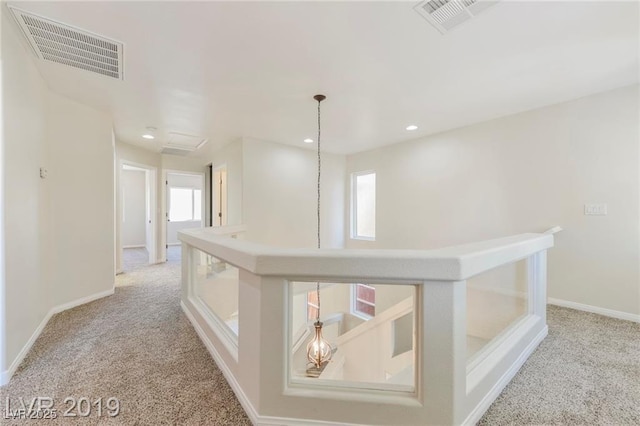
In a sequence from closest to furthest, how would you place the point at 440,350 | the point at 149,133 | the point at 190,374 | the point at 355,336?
the point at 440,350 → the point at 190,374 → the point at 355,336 → the point at 149,133

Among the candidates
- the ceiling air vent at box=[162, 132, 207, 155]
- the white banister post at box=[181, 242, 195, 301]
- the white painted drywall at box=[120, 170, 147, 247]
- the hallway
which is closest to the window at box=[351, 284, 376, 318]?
the hallway

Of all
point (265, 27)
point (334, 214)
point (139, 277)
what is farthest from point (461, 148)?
point (139, 277)

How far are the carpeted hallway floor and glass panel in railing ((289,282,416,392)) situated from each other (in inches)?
19.7

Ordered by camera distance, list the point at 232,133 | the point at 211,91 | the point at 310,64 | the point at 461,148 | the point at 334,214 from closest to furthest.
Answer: the point at 310,64
the point at 211,91
the point at 461,148
the point at 232,133
the point at 334,214

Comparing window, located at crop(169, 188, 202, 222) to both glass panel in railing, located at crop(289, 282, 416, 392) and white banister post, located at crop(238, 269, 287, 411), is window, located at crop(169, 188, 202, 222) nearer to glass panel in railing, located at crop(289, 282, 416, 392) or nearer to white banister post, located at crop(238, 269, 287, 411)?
glass panel in railing, located at crop(289, 282, 416, 392)

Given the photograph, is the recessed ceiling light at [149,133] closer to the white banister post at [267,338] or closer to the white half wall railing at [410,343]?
the white half wall railing at [410,343]

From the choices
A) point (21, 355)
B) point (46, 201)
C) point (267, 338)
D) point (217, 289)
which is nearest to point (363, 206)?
point (217, 289)

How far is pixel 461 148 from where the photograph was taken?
3.96 metres

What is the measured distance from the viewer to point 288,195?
5023 millimetres

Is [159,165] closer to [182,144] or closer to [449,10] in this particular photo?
[182,144]

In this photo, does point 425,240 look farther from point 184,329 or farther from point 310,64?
point 184,329

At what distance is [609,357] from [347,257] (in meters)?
2.37

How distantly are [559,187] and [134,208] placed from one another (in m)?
9.68

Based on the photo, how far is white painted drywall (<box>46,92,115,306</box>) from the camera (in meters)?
2.85
